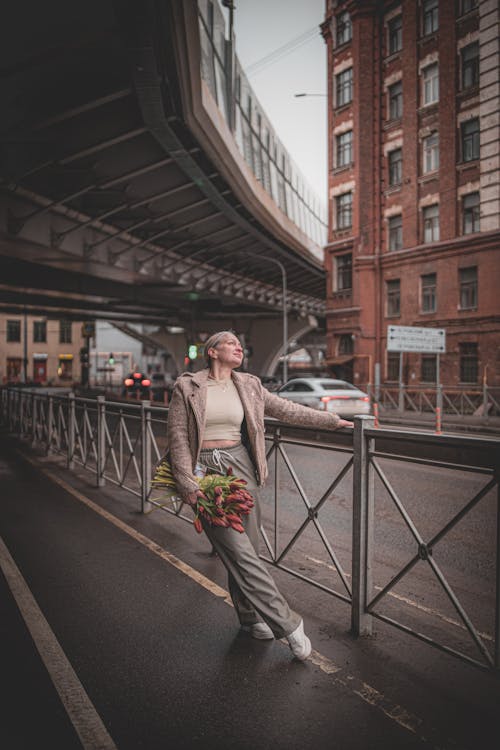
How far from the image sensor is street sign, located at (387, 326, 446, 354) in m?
22.5

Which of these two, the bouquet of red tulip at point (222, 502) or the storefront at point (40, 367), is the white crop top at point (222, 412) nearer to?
the bouquet of red tulip at point (222, 502)

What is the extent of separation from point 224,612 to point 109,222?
17.7 m

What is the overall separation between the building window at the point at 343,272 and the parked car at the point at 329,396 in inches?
489

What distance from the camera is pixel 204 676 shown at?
3244mm

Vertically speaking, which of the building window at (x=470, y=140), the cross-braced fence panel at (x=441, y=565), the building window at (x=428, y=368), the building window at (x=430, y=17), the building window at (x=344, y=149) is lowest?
the cross-braced fence panel at (x=441, y=565)

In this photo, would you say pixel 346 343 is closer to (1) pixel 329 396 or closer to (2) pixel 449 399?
(2) pixel 449 399

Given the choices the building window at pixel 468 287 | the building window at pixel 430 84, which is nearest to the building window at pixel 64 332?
the building window at pixel 430 84

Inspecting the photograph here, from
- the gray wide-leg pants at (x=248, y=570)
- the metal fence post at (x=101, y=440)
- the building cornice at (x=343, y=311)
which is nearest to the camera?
the gray wide-leg pants at (x=248, y=570)

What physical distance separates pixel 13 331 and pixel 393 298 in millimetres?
55294

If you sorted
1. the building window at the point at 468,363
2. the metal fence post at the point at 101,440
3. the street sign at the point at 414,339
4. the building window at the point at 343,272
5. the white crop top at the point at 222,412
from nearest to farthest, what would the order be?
the white crop top at the point at 222,412
the metal fence post at the point at 101,440
the street sign at the point at 414,339
the building window at the point at 468,363
the building window at the point at 343,272

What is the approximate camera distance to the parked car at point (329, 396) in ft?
59.9

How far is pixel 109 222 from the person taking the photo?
774 inches

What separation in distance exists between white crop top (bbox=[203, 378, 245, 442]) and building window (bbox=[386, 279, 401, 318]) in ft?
85.7

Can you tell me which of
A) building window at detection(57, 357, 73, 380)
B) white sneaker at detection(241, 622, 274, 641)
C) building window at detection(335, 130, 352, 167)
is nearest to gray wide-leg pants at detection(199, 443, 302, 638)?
white sneaker at detection(241, 622, 274, 641)
